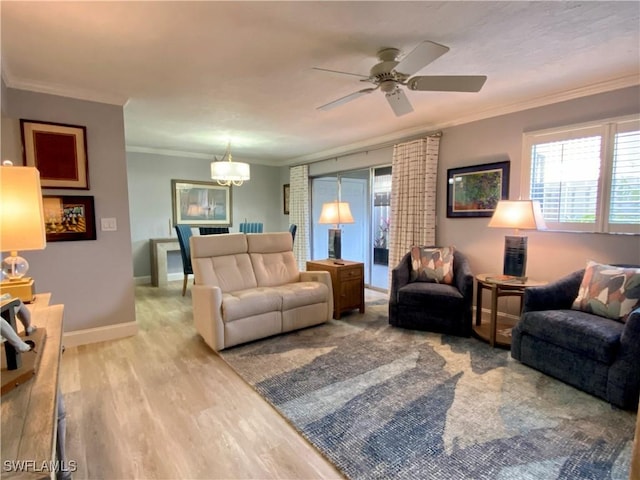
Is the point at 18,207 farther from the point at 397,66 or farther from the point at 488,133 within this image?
the point at 488,133

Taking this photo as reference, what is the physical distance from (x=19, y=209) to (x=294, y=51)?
1818mm

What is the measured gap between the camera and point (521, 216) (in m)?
2.99

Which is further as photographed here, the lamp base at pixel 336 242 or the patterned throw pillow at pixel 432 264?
the lamp base at pixel 336 242

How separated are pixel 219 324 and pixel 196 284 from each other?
0.59 meters

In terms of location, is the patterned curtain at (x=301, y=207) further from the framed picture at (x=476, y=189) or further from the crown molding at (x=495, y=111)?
the framed picture at (x=476, y=189)

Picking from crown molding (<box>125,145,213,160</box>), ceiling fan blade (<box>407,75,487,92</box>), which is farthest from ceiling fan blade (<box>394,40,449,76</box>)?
crown molding (<box>125,145,213,160</box>)

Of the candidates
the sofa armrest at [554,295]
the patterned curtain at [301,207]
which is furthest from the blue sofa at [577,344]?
the patterned curtain at [301,207]

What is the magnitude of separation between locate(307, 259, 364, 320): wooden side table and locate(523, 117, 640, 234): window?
205 centimetres

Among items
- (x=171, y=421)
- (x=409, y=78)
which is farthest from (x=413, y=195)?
(x=171, y=421)

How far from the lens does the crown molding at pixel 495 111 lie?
2779 millimetres

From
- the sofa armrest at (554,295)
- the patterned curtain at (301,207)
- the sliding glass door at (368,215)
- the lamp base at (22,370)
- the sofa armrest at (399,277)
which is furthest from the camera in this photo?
the patterned curtain at (301,207)

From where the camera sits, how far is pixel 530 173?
11.0 feet

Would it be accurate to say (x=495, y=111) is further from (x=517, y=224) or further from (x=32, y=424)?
(x=32, y=424)

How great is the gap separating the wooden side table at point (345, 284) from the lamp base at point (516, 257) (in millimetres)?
1569
